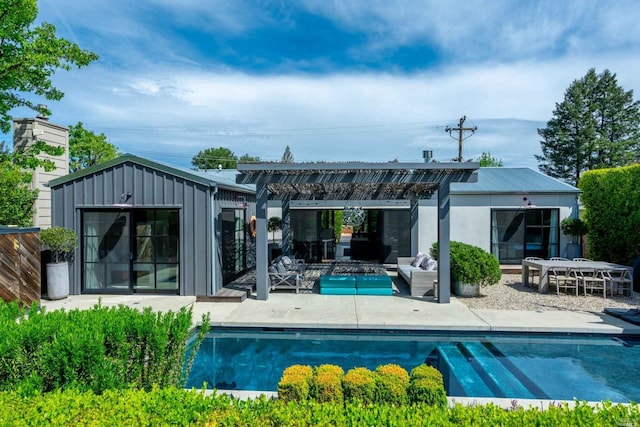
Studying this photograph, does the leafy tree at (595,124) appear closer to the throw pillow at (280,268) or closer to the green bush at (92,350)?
the throw pillow at (280,268)

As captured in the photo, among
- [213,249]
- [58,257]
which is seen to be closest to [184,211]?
[213,249]

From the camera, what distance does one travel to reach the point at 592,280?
10.2m

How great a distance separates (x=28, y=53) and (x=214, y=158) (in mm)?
54605

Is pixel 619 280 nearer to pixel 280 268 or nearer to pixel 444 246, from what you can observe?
pixel 444 246

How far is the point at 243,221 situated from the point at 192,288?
3.81 m

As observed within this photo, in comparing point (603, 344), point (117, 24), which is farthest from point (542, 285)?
point (117, 24)

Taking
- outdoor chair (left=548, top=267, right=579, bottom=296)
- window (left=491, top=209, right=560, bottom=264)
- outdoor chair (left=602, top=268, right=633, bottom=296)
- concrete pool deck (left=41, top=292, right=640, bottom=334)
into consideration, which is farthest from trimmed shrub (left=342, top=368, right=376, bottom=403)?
window (left=491, top=209, right=560, bottom=264)

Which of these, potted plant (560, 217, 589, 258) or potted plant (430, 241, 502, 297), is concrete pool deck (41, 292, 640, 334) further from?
potted plant (560, 217, 589, 258)

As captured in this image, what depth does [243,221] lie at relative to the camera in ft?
44.0

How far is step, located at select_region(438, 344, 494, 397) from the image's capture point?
209 inches

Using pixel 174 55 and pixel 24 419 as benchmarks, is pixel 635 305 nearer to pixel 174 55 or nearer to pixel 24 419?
pixel 24 419

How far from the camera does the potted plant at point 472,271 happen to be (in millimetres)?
9906

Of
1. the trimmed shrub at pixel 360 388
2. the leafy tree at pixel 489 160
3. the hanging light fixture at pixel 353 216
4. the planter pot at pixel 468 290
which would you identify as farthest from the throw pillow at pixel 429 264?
the leafy tree at pixel 489 160

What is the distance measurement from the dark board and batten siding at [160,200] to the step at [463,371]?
5989 millimetres
